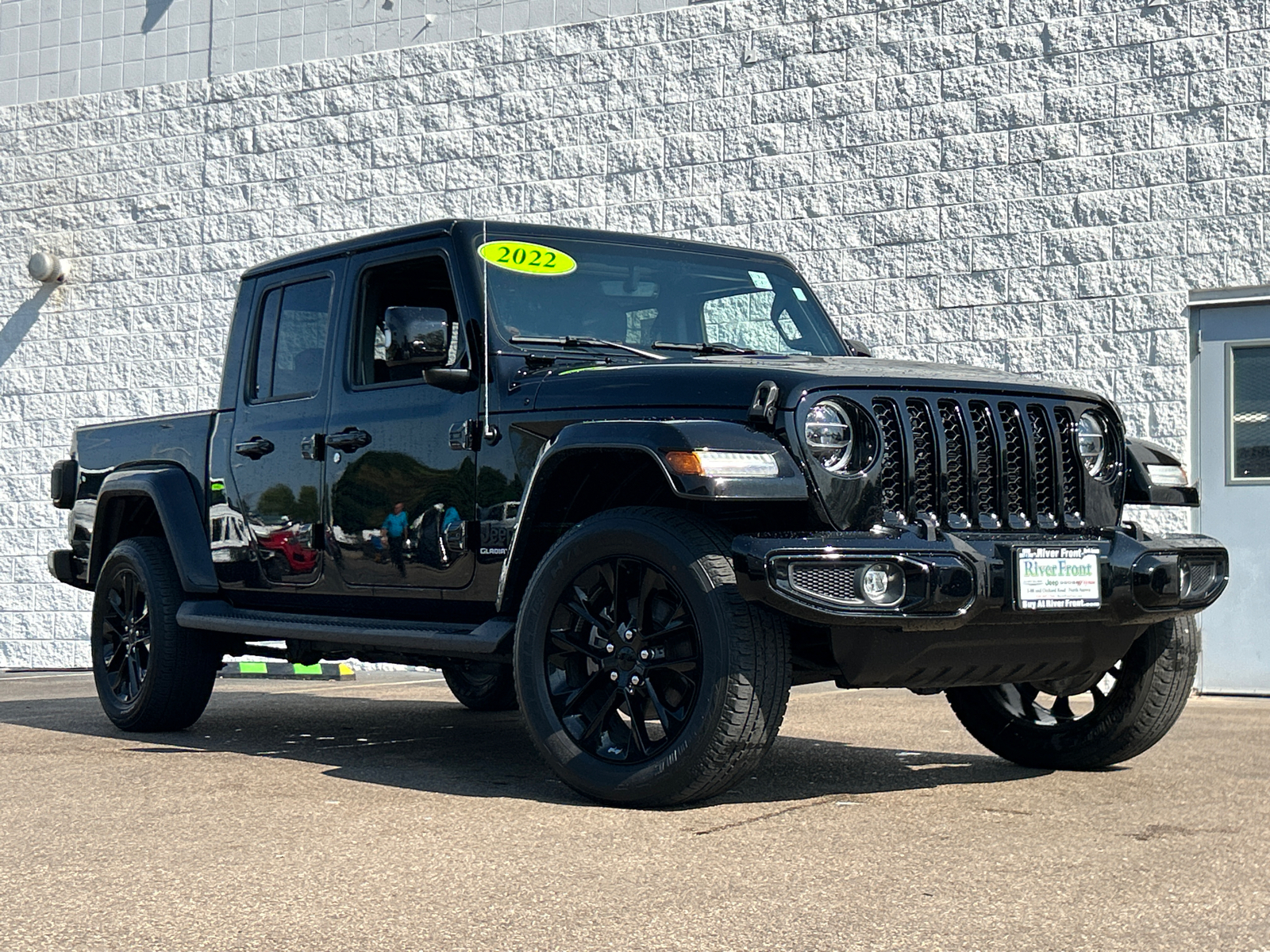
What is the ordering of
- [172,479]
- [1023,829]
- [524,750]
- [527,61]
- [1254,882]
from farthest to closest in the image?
[527,61], [172,479], [524,750], [1023,829], [1254,882]

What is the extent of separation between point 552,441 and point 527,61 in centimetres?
786

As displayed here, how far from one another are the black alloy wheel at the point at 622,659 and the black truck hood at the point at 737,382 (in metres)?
0.57

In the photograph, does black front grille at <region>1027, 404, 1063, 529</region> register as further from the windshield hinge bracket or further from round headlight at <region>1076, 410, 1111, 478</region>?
the windshield hinge bracket

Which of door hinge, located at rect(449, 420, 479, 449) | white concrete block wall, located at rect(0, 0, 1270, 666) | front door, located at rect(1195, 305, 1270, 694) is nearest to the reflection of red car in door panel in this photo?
door hinge, located at rect(449, 420, 479, 449)

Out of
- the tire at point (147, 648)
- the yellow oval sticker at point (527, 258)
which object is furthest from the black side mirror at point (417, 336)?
the tire at point (147, 648)

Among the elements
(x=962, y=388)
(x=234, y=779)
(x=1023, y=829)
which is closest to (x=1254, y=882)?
(x=1023, y=829)

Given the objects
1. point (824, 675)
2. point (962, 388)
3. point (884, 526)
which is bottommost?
point (824, 675)

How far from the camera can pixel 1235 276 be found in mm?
10125

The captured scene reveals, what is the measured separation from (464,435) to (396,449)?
467mm

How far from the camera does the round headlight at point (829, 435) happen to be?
5.14 metres

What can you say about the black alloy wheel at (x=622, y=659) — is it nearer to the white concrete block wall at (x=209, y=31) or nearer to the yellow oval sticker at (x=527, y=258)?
the yellow oval sticker at (x=527, y=258)

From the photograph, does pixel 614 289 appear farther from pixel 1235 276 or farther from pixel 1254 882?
pixel 1235 276

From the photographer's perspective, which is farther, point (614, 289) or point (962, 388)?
point (614, 289)

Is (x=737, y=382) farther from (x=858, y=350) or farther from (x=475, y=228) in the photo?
(x=858, y=350)
